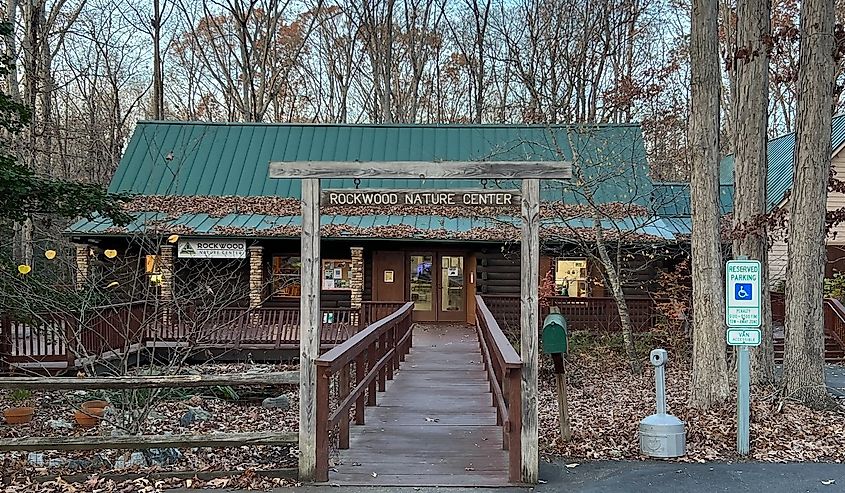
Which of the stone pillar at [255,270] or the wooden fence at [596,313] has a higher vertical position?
the stone pillar at [255,270]

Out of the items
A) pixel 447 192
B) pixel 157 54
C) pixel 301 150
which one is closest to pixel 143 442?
pixel 447 192

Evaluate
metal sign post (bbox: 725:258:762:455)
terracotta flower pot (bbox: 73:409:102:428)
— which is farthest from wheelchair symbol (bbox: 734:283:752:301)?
terracotta flower pot (bbox: 73:409:102:428)

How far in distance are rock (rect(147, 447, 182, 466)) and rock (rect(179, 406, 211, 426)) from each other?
2636 mm

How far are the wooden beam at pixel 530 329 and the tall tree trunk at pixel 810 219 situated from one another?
183 inches

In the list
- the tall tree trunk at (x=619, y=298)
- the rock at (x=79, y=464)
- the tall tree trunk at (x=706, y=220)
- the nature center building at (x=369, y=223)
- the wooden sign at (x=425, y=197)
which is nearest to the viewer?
the wooden sign at (x=425, y=197)

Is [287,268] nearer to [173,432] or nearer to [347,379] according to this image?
[173,432]

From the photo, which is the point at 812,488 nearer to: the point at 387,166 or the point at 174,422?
the point at 387,166

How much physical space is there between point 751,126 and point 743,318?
3.70m

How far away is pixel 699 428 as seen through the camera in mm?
7988

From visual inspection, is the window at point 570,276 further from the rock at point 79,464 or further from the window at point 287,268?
the rock at point 79,464

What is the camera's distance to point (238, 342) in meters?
15.4

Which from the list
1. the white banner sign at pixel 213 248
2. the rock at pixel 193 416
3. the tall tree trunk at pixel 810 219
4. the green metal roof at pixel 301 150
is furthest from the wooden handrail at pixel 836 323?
the white banner sign at pixel 213 248

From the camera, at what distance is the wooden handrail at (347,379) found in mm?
6043

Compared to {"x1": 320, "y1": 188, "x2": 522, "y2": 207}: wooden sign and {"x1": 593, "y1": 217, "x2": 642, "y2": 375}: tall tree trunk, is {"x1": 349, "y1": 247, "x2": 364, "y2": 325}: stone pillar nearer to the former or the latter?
{"x1": 593, "y1": 217, "x2": 642, "y2": 375}: tall tree trunk
